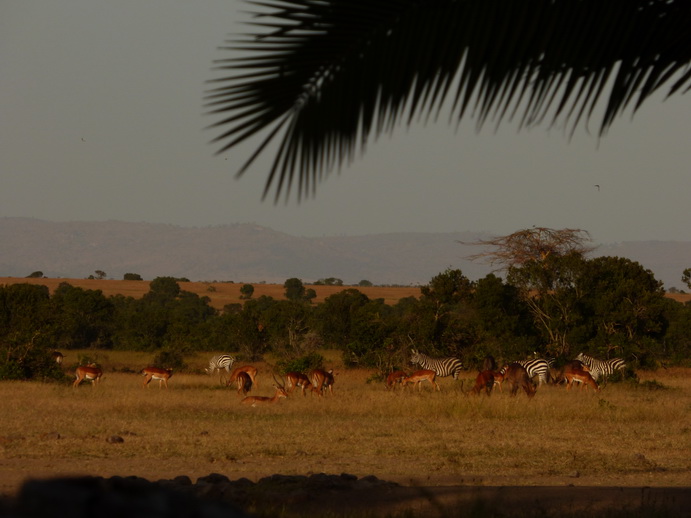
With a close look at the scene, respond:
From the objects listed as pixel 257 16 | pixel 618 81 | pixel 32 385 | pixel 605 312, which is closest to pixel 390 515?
pixel 618 81

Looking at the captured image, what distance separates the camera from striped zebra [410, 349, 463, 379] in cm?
2741

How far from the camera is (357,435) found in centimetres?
1467

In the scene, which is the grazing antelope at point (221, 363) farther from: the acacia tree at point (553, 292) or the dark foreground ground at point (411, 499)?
the dark foreground ground at point (411, 499)

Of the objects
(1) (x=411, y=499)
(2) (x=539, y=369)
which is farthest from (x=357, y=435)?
(2) (x=539, y=369)

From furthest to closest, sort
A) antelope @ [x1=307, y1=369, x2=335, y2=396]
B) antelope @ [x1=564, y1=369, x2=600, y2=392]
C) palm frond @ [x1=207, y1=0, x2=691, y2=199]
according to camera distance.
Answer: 1. antelope @ [x1=564, y1=369, x2=600, y2=392]
2. antelope @ [x1=307, y1=369, x2=335, y2=396]
3. palm frond @ [x1=207, y1=0, x2=691, y2=199]

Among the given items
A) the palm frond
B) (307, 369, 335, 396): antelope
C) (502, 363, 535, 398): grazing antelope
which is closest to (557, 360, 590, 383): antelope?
(502, 363, 535, 398): grazing antelope

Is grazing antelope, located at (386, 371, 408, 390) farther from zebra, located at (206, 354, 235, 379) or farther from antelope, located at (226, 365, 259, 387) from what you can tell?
zebra, located at (206, 354, 235, 379)

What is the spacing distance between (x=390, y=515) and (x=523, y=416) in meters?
10.7

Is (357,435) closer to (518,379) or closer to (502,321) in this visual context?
(518,379)

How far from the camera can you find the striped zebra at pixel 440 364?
27406mm

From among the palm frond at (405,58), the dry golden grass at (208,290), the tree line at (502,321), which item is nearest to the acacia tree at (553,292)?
the tree line at (502,321)

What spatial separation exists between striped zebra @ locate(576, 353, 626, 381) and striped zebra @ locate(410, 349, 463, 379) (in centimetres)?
372

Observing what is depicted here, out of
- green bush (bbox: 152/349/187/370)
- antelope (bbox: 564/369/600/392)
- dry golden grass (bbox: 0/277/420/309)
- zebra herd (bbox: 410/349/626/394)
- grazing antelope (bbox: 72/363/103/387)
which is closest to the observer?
grazing antelope (bbox: 72/363/103/387)

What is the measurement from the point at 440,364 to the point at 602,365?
15.8 ft
